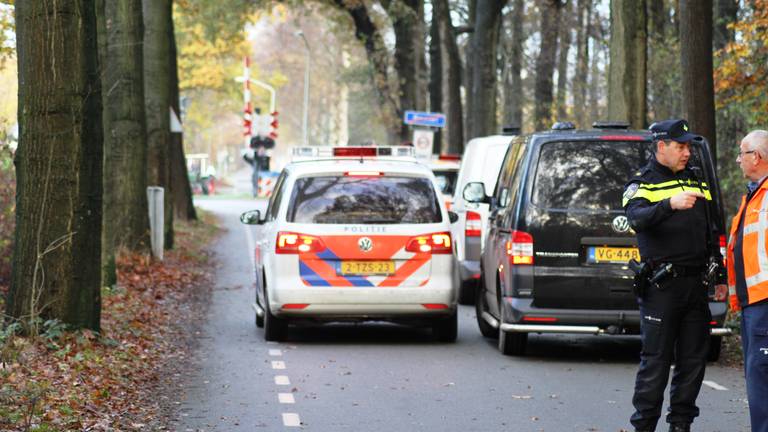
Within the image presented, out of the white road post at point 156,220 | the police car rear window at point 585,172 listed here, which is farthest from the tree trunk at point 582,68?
the police car rear window at point 585,172

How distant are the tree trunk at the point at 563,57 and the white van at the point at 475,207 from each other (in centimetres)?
2120

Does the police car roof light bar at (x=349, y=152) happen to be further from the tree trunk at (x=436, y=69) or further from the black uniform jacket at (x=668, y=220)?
the tree trunk at (x=436, y=69)

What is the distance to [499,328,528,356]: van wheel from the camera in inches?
523

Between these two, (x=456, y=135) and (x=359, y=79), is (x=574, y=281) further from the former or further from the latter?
(x=359, y=79)

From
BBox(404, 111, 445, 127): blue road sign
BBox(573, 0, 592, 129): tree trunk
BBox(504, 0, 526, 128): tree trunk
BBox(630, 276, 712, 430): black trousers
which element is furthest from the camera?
BBox(504, 0, 526, 128): tree trunk

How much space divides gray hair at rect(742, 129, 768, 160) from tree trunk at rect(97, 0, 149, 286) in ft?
41.3

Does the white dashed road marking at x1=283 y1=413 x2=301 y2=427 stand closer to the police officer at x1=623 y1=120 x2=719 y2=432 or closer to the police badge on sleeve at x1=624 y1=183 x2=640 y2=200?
the police officer at x1=623 y1=120 x2=719 y2=432

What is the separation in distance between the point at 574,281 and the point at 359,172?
9.03 ft

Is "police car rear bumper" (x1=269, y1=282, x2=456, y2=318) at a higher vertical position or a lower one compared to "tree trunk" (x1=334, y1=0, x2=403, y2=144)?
lower

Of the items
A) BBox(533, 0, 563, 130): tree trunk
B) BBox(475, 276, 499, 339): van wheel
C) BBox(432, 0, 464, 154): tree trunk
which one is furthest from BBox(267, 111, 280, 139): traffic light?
BBox(475, 276, 499, 339): van wheel

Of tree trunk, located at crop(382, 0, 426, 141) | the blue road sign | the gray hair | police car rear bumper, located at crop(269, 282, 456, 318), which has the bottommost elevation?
police car rear bumper, located at crop(269, 282, 456, 318)

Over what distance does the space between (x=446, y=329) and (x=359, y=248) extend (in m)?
1.36

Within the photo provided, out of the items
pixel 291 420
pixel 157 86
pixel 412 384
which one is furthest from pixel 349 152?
pixel 157 86

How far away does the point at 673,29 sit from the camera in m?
33.5
